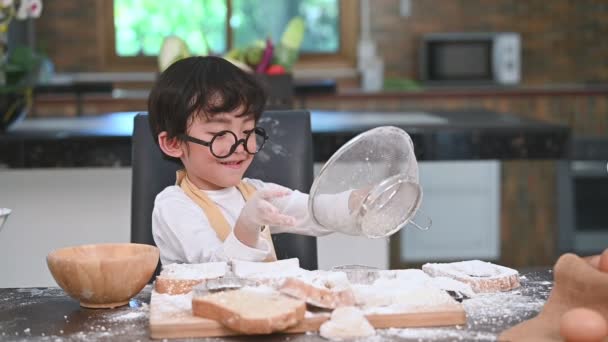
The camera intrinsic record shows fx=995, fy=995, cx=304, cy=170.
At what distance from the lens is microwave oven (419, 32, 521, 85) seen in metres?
6.24

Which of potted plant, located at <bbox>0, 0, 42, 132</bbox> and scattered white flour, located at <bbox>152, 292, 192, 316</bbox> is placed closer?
scattered white flour, located at <bbox>152, 292, 192, 316</bbox>

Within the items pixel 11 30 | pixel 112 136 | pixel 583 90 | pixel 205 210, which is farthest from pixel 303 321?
pixel 11 30

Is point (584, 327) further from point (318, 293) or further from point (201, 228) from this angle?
point (201, 228)

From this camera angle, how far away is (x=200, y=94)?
67.5 inches

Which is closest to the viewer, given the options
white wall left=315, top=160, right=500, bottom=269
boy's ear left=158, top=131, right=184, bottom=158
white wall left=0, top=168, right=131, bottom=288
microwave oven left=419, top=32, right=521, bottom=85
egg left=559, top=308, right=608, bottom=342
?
egg left=559, top=308, right=608, bottom=342

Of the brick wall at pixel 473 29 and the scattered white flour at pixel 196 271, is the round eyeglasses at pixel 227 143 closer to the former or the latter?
the scattered white flour at pixel 196 271

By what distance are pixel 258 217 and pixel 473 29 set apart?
545 cm

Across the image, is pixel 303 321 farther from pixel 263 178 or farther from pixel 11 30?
pixel 11 30

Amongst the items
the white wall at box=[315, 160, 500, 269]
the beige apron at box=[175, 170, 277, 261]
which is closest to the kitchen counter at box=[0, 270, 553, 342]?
the beige apron at box=[175, 170, 277, 261]

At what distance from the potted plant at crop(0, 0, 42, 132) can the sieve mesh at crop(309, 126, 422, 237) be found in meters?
1.68

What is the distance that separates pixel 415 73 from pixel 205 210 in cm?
499

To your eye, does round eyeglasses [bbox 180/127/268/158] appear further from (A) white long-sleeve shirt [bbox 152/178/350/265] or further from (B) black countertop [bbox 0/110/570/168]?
(B) black countertop [bbox 0/110/570/168]

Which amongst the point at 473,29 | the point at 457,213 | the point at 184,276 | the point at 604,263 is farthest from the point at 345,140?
the point at 473,29

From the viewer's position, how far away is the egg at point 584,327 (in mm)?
1150
